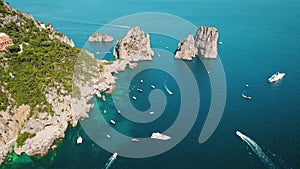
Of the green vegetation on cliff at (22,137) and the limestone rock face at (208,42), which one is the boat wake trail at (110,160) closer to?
the green vegetation on cliff at (22,137)

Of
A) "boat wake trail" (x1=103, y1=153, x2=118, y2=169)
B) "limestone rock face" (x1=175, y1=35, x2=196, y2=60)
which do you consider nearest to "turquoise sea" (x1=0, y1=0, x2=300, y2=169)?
"boat wake trail" (x1=103, y1=153, x2=118, y2=169)

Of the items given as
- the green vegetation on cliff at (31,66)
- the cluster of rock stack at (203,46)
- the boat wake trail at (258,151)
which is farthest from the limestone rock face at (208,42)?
the boat wake trail at (258,151)

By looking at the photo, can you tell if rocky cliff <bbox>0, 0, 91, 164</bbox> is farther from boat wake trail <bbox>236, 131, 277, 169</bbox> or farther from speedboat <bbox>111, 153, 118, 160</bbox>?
boat wake trail <bbox>236, 131, 277, 169</bbox>

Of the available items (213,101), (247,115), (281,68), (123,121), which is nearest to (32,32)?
(123,121)

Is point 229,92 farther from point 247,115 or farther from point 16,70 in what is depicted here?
point 16,70

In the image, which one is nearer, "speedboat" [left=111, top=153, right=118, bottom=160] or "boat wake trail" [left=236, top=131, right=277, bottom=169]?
"boat wake trail" [left=236, top=131, right=277, bottom=169]

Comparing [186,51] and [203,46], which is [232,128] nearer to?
[186,51]

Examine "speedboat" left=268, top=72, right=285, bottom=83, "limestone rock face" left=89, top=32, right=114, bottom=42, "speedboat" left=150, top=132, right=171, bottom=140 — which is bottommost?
"speedboat" left=268, top=72, right=285, bottom=83
